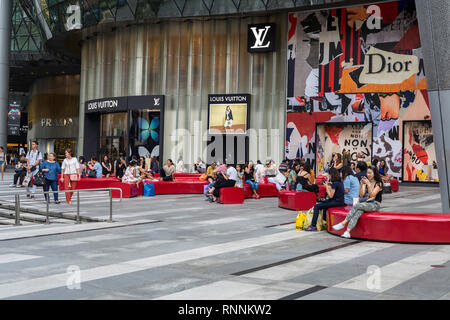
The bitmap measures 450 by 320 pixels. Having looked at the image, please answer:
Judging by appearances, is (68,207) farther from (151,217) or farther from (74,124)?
(74,124)

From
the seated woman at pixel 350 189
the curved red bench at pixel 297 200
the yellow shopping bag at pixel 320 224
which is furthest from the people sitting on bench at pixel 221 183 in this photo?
the yellow shopping bag at pixel 320 224

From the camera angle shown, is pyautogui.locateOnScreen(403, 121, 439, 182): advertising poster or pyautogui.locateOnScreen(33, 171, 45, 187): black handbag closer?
pyautogui.locateOnScreen(33, 171, 45, 187): black handbag

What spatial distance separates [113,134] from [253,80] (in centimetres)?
1088

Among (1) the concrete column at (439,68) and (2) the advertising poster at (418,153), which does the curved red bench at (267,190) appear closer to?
(1) the concrete column at (439,68)

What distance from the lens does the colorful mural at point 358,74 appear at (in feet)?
97.3

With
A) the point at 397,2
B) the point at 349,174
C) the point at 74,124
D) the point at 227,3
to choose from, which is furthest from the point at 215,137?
the point at 74,124

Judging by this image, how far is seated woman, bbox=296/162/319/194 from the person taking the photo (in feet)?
54.9

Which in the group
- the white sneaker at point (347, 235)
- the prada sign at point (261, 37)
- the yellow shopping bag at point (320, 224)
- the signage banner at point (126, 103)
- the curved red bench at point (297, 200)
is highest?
the prada sign at point (261, 37)

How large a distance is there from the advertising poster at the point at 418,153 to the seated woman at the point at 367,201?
1917 cm

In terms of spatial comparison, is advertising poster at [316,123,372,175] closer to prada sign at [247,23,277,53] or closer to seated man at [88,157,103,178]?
prada sign at [247,23,277,53]

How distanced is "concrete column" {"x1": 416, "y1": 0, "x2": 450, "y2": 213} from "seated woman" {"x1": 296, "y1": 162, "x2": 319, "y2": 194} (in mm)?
4525

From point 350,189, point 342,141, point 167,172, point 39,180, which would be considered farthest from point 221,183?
point 342,141

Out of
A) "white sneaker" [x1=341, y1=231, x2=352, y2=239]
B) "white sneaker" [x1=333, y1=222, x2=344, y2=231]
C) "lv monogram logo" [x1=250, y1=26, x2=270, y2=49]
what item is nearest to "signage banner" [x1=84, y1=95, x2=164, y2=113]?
"lv monogram logo" [x1=250, y1=26, x2=270, y2=49]

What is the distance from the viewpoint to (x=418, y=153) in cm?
2948
